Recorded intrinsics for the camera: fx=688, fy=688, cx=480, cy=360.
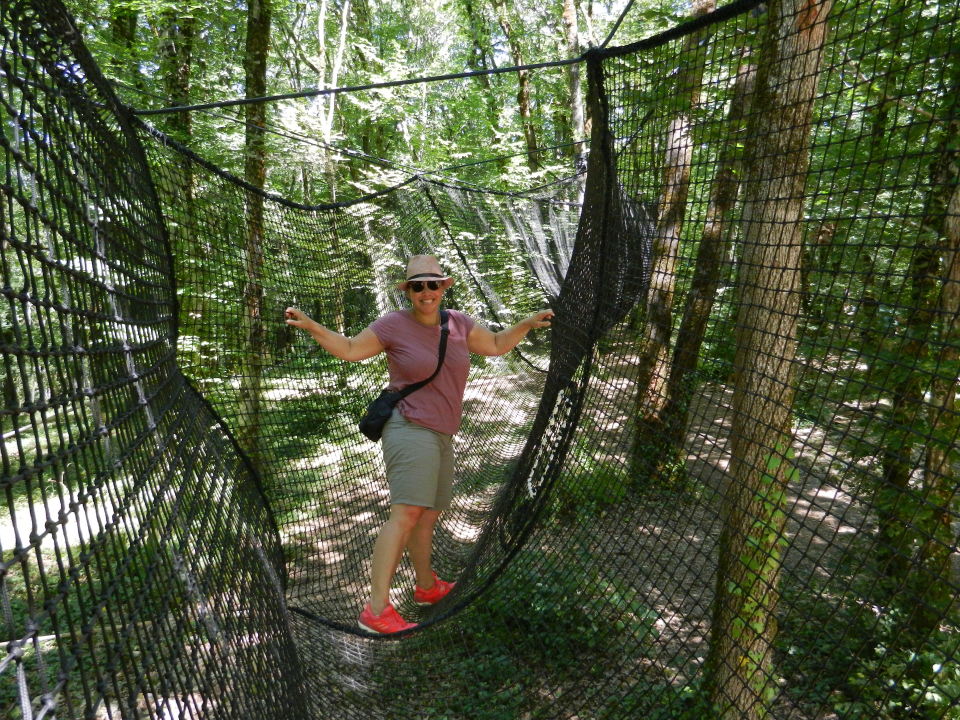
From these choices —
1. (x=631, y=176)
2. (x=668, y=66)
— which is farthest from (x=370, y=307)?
(x=668, y=66)

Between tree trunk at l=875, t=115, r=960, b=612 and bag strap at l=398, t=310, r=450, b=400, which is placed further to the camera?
tree trunk at l=875, t=115, r=960, b=612

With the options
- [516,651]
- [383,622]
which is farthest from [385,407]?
[516,651]

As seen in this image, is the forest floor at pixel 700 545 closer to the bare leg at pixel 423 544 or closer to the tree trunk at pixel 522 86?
the bare leg at pixel 423 544

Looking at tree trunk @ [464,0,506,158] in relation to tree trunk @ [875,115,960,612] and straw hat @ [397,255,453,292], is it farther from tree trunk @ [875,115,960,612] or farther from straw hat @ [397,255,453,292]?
straw hat @ [397,255,453,292]

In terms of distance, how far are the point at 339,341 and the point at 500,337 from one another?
0.51 m

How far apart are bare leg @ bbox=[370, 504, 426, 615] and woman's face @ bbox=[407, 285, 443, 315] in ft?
1.79

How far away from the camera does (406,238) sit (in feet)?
10.9

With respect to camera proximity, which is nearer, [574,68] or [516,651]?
[516,651]

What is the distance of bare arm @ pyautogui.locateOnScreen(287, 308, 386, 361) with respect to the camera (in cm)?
179

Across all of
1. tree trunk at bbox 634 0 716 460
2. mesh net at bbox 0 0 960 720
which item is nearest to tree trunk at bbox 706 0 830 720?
mesh net at bbox 0 0 960 720

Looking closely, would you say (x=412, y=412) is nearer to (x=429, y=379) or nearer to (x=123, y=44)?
(x=429, y=379)

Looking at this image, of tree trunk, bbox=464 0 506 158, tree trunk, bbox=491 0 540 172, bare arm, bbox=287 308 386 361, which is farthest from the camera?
tree trunk, bbox=464 0 506 158

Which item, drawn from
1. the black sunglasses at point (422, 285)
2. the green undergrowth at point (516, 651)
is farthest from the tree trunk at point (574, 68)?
the black sunglasses at point (422, 285)

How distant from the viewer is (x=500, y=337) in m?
2.12
